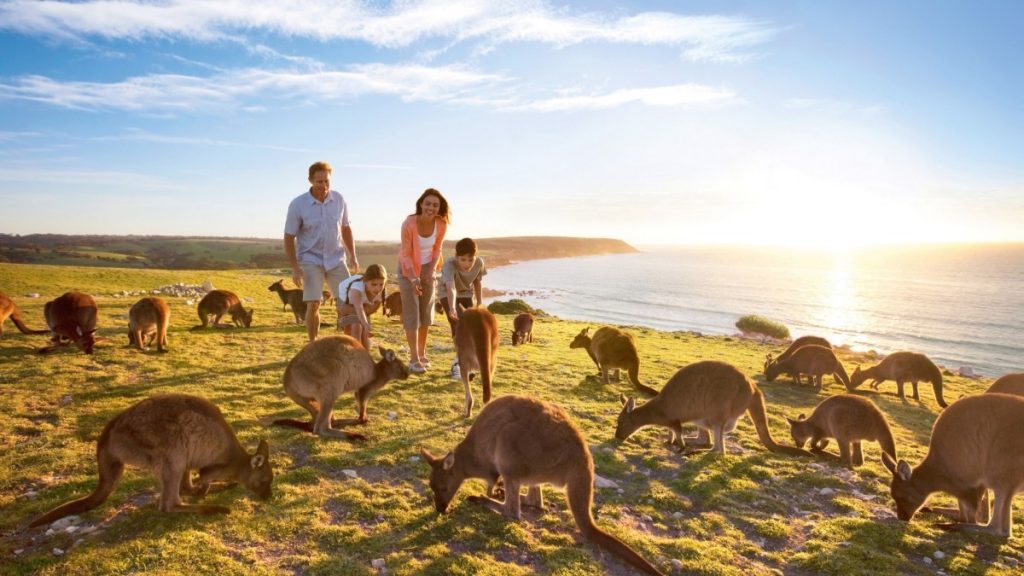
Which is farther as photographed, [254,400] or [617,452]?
[254,400]

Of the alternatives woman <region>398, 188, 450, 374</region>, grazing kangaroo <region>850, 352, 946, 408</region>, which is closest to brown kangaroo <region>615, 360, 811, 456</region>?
woman <region>398, 188, 450, 374</region>

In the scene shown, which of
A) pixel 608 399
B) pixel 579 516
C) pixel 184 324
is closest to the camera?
pixel 579 516

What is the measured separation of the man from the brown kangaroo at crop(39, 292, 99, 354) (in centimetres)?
418

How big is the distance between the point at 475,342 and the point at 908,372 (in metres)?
13.0

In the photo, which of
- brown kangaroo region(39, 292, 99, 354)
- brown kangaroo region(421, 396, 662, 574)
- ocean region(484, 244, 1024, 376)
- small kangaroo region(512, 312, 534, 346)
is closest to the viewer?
brown kangaroo region(421, 396, 662, 574)

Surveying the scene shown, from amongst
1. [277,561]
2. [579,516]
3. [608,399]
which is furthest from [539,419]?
[608,399]

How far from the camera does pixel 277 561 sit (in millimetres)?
3744

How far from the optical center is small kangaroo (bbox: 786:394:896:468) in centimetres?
715

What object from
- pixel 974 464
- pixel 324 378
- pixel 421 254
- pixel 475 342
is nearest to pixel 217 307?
pixel 421 254

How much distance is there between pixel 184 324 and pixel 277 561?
12.2 m

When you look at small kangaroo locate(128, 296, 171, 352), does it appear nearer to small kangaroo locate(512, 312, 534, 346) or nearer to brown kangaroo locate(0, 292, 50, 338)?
brown kangaroo locate(0, 292, 50, 338)

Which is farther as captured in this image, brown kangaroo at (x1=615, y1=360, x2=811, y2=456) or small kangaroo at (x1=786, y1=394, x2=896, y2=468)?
small kangaroo at (x1=786, y1=394, x2=896, y2=468)

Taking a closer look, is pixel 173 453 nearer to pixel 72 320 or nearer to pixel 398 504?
pixel 398 504

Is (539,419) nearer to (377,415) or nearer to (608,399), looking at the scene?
(377,415)
